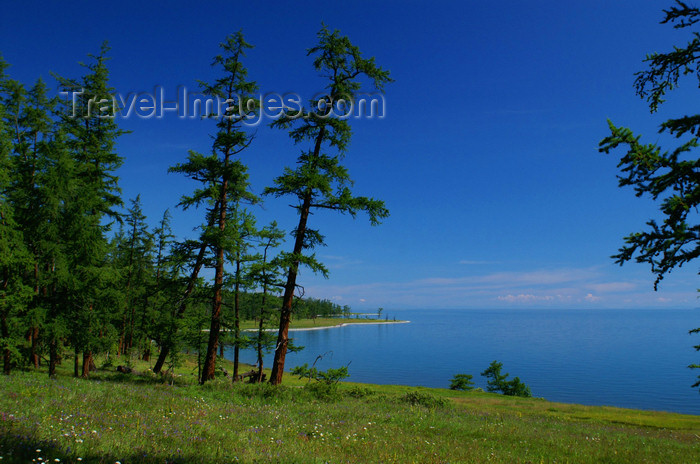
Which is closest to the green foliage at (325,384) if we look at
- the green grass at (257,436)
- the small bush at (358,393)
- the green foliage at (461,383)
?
the green grass at (257,436)

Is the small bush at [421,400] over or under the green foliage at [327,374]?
under

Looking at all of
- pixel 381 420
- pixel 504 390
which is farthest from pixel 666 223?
pixel 504 390

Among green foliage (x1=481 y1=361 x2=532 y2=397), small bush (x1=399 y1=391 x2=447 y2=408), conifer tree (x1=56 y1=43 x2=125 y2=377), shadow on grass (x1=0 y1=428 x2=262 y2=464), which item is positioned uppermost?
conifer tree (x1=56 y1=43 x2=125 y2=377)

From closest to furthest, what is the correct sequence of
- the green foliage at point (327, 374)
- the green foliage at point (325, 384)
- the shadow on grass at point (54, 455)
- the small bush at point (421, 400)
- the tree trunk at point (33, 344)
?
the shadow on grass at point (54, 455)
the green foliage at point (325, 384)
the green foliage at point (327, 374)
the small bush at point (421, 400)
the tree trunk at point (33, 344)

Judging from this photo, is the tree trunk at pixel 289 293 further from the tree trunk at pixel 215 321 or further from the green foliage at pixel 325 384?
the tree trunk at pixel 215 321

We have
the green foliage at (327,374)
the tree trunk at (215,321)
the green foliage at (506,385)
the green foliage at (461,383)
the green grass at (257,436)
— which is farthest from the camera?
the green foliage at (506,385)

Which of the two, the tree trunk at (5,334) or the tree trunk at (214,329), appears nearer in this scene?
the tree trunk at (214,329)

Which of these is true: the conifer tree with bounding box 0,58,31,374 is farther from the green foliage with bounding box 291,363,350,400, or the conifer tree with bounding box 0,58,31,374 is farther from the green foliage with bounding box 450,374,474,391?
the green foliage with bounding box 450,374,474,391

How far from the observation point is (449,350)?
131625 mm

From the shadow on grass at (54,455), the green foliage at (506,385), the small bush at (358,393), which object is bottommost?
the green foliage at (506,385)

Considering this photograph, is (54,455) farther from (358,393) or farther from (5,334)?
(5,334)

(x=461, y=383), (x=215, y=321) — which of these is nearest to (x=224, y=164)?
(x=215, y=321)

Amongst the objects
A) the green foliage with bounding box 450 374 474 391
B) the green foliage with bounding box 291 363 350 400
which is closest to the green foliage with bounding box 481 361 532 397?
the green foliage with bounding box 450 374 474 391

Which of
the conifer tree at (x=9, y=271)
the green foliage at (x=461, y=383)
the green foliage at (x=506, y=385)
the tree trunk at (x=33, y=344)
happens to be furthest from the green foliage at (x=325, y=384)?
the green foliage at (x=506, y=385)
